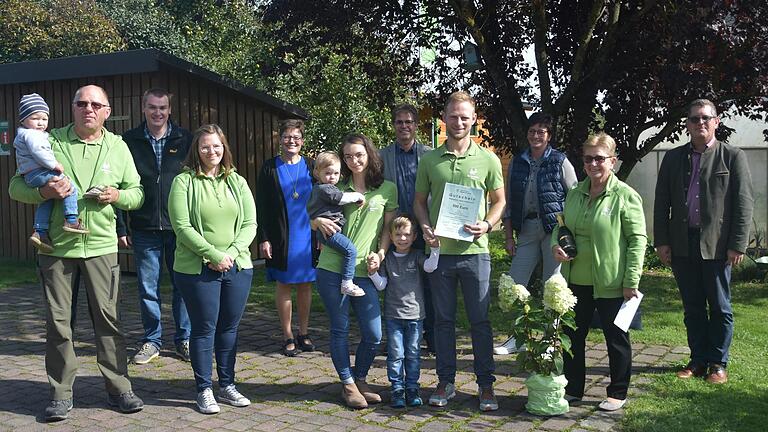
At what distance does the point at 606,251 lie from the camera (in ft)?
17.3

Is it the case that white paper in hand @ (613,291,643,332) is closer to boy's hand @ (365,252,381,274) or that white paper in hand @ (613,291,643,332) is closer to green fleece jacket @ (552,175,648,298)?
green fleece jacket @ (552,175,648,298)

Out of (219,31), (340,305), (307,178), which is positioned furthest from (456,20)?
(219,31)

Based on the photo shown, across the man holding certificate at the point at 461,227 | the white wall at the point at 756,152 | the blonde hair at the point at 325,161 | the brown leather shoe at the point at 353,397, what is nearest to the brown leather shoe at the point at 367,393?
the brown leather shoe at the point at 353,397

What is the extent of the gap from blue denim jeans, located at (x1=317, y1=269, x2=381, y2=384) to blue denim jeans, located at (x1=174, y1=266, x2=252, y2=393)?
22.8 inches

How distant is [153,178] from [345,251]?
7.43ft

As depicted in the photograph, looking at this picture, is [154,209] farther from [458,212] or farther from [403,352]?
[458,212]

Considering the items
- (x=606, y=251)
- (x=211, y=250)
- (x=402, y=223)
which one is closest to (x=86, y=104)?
(x=211, y=250)

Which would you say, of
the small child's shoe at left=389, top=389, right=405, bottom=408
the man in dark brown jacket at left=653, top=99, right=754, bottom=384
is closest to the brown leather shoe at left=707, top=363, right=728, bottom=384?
the man in dark brown jacket at left=653, top=99, right=754, bottom=384

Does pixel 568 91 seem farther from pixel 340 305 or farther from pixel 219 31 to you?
pixel 219 31

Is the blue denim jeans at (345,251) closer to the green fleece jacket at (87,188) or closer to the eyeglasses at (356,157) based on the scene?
the eyeglasses at (356,157)

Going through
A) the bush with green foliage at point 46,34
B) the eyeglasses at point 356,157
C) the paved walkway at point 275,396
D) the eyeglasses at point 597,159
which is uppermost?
the bush with green foliage at point 46,34

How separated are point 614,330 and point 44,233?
384 cm

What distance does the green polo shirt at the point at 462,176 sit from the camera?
533cm

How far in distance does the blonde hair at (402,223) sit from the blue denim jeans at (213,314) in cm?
104
